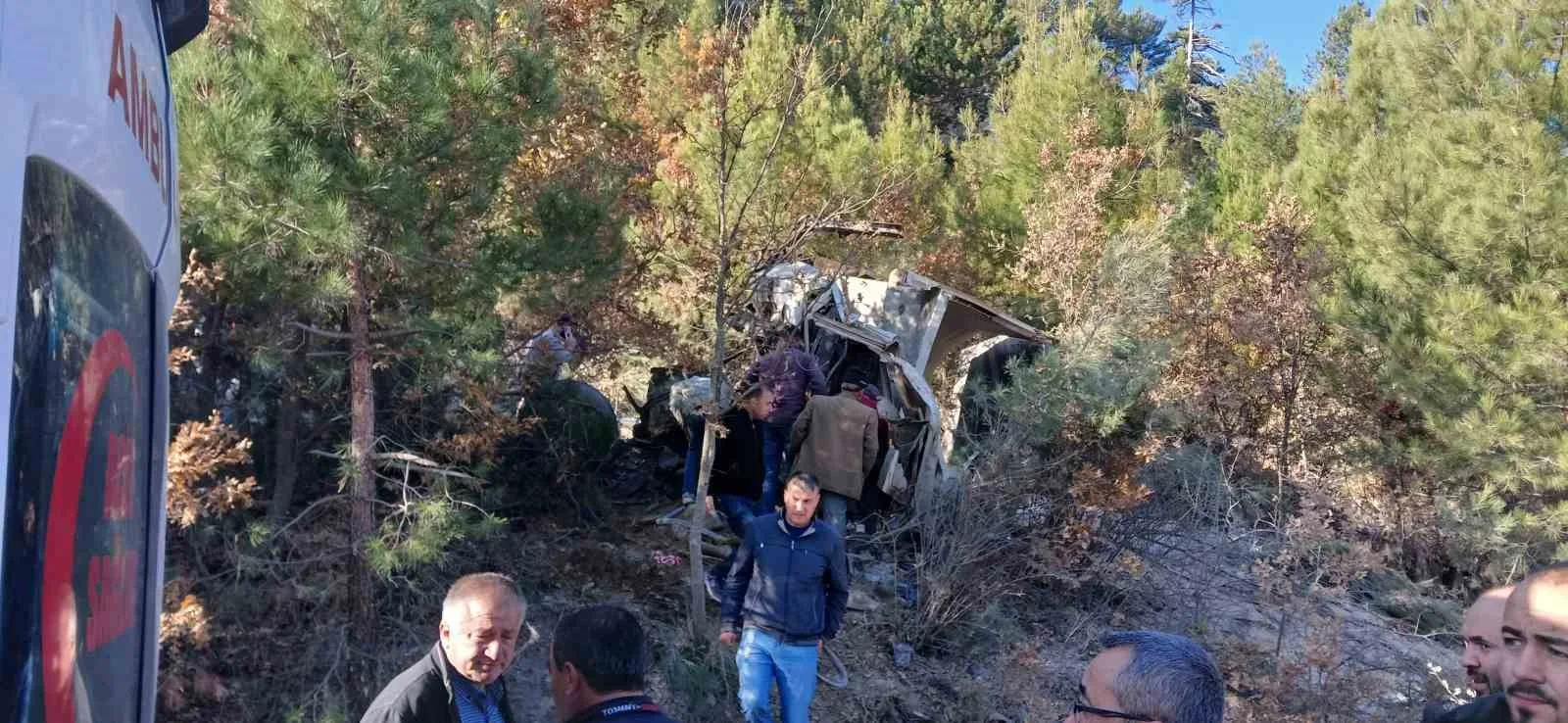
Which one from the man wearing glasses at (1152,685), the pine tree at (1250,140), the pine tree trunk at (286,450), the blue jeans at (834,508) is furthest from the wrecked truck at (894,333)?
the pine tree at (1250,140)

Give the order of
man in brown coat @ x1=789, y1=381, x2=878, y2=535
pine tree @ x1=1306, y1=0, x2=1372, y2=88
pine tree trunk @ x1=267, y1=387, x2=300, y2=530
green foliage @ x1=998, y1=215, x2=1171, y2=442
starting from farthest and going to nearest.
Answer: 1. pine tree @ x1=1306, y1=0, x2=1372, y2=88
2. green foliage @ x1=998, y1=215, x2=1171, y2=442
3. man in brown coat @ x1=789, y1=381, x2=878, y2=535
4. pine tree trunk @ x1=267, y1=387, x2=300, y2=530

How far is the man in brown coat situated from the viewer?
24.5ft

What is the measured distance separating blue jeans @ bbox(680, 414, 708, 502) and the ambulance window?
16.4 ft

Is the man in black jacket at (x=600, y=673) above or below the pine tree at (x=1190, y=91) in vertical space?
below

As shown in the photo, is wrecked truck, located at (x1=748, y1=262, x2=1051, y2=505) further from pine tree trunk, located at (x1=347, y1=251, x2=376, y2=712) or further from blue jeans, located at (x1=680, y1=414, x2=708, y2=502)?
pine tree trunk, located at (x1=347, y1=251, x2=376, y2=712)

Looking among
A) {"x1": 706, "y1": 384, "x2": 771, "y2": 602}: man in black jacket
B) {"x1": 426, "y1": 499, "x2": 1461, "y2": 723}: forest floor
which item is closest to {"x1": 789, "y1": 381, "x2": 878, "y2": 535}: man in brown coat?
{"x1": 706, "y1": 384, "x2": 771, "y2": 602}: man in black jacket

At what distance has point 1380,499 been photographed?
1149 cm

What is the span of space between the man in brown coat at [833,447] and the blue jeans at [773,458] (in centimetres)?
8

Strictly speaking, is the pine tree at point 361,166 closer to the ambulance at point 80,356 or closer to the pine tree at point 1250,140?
the ambulance at point 80,356

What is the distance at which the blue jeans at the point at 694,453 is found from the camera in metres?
7.15

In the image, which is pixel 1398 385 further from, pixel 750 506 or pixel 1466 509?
pixel 750 506

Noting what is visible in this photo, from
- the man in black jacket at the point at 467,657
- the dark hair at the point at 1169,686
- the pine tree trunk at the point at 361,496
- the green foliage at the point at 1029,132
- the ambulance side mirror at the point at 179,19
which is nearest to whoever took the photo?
the dark hair at the point at 1169,686

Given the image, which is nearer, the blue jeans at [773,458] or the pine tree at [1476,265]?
the blue jeans at [773,458]

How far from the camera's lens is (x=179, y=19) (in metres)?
2.31
